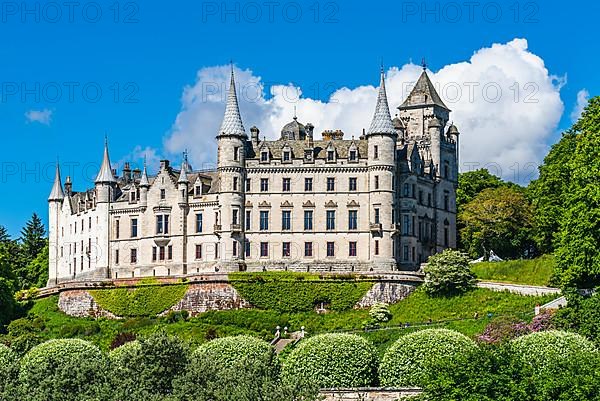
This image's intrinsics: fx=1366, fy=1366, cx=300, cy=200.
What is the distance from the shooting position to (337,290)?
87562 millimetres

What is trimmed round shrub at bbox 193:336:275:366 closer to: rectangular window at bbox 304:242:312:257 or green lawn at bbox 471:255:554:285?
green lawn at bbox 471:255:554:285

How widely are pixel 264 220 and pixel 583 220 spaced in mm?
27668

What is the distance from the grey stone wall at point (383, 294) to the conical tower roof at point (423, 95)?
17.3m

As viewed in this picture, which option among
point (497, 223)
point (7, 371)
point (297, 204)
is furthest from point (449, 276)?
point (7, 371)

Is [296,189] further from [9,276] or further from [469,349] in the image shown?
[469,349]

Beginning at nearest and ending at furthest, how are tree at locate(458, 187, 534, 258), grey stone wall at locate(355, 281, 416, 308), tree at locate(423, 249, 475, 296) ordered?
tree at locate(423, 249, 475, 296) → grey stone wall at locate(355, 281, 416, 308) → tree at locate(458, 187, 534, 258)

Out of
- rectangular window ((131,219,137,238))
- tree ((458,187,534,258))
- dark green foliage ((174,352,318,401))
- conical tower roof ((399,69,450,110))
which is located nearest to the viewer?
dark green foliage ((174,352,318,401))

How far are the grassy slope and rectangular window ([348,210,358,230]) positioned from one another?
690cm

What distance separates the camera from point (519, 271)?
290 feet

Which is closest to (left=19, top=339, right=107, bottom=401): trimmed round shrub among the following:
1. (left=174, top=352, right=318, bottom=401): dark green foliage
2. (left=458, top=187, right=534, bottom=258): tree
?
(left=174, top=352, right=318, bottom=401): dark green foliage

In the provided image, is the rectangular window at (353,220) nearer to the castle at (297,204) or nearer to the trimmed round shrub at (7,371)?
the castle at (297,204)

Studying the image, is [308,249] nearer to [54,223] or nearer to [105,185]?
[105,185]

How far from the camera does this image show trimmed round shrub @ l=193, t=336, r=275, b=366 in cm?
6278

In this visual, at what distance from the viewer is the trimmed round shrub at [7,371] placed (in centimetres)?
5741
